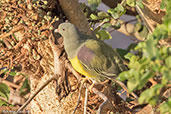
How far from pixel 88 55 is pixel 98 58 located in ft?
0.15

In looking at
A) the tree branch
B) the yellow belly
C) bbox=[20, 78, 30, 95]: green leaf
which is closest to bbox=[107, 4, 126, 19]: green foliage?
the tree branch

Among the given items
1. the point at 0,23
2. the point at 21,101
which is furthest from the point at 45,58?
the point at 21,101

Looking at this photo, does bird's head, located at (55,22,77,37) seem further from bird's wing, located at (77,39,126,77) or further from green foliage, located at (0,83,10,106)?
green foliage, located at (0,83,10,106)

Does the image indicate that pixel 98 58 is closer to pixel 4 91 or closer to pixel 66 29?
pixel 66 29

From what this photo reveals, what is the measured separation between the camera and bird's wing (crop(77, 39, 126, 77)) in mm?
1160

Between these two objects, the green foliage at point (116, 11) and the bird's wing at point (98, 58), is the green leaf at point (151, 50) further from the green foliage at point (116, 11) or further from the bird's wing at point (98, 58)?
the green foliage at point (116, 11)

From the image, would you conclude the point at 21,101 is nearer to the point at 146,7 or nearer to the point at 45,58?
the point at 45,58

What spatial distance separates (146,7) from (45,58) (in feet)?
1.79

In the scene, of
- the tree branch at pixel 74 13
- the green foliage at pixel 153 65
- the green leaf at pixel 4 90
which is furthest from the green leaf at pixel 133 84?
the green leaf at pixel 4 90

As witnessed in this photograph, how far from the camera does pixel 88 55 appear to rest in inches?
45.7

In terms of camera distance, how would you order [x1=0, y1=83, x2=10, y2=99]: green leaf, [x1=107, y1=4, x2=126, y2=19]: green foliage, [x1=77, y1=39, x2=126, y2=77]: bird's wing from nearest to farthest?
1. [x1=77, y1=39, x2=126, y2=77]: bird's wing
2. [x1=107, y1=4, x2=126, y2=19]: green foliage
3. [x1=0, y1=83, x2=10, y2=99]: green leaf

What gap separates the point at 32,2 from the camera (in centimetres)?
116

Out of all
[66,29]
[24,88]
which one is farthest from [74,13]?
[24,88]

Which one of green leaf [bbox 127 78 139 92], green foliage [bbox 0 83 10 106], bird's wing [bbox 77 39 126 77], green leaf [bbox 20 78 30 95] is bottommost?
green leaf [bbox 20 78 30 95]
